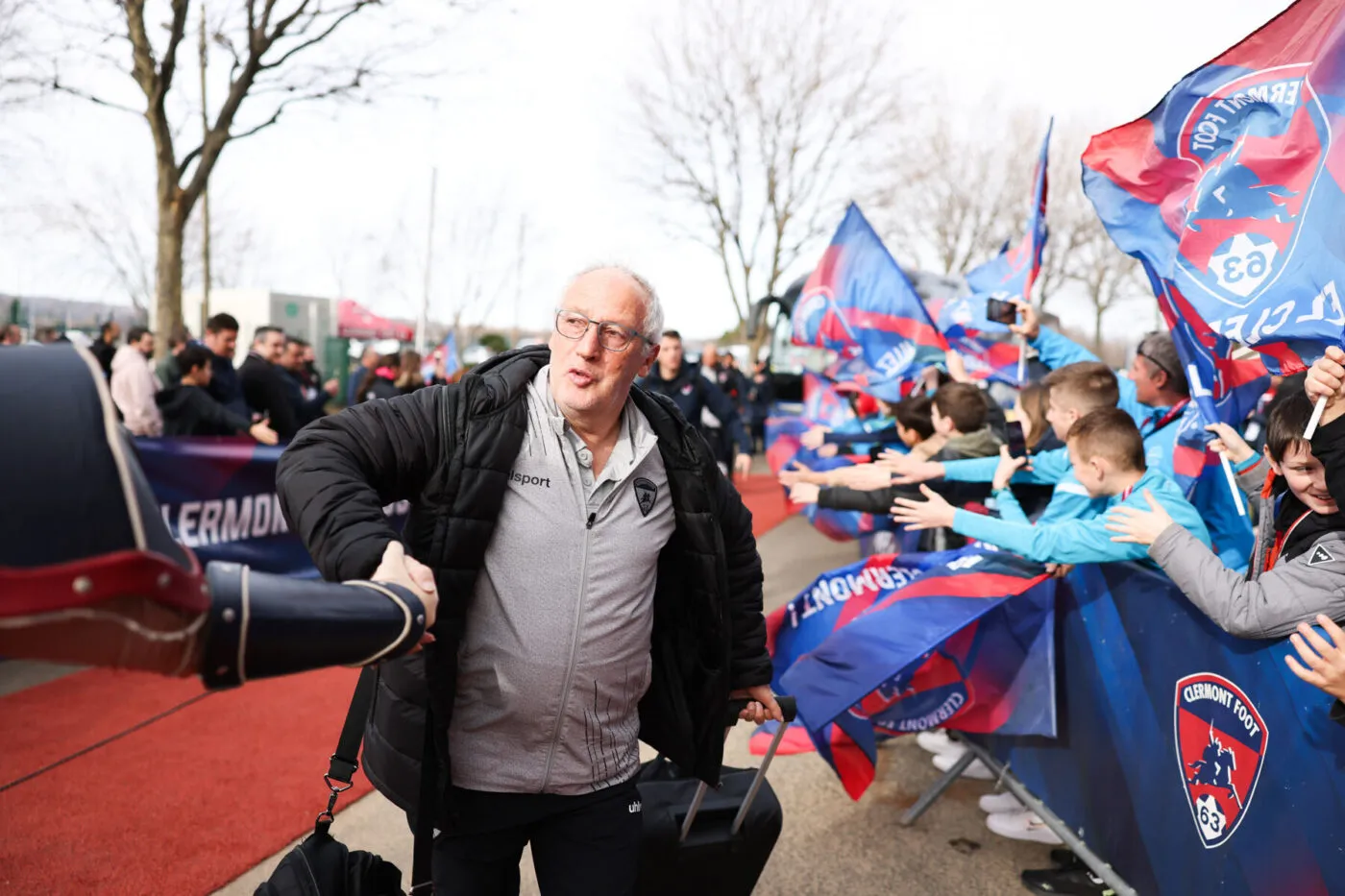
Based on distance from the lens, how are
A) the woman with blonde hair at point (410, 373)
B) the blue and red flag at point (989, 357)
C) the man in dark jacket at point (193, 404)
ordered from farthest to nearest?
the woman with blonde hair at point (410, 373)
the blue and red flag at point (989, 357)
the man in dark jacket at point (193, 404)

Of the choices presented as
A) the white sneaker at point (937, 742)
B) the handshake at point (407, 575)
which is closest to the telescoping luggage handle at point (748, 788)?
the handshake at point (407, 575)

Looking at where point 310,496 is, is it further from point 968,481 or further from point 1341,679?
point 968,481

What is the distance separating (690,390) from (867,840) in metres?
5.93

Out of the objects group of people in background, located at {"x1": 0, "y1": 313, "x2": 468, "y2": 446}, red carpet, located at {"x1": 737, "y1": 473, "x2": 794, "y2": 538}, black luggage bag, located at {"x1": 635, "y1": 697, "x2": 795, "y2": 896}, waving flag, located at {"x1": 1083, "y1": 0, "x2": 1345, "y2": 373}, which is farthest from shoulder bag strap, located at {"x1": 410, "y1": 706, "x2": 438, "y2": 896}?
red carpet, located at {"x1": 737, "y1": 473, "x2": 794, "y2": 538}

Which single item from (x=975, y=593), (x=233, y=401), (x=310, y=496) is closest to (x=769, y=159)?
(x=233, y=401)

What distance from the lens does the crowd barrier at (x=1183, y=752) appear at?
7.76 ft

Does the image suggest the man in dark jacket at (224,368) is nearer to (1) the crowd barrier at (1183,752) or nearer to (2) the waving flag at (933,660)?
(2) the waving flag at (933,660)

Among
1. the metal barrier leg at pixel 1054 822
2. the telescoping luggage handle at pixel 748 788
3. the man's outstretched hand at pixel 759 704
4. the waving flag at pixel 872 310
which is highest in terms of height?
the waving flag at pixel 872 310

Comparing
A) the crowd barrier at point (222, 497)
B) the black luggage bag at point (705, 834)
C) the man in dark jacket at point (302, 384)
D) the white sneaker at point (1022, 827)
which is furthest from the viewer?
the man in dark jacket at point (302, 384)

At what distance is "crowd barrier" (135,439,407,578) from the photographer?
6125 mm

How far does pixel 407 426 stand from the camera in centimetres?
212

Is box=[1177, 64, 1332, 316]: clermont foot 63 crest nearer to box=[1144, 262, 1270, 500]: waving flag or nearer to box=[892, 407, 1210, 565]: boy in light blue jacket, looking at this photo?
box=[1144, 262, 1270, 500]: waving flag

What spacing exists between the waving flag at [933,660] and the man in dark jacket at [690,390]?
471 cm

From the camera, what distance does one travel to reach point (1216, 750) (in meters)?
2.68
